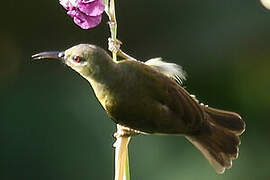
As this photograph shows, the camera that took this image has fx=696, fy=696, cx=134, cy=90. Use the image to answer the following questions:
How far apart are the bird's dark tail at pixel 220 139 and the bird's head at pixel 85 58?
19cm

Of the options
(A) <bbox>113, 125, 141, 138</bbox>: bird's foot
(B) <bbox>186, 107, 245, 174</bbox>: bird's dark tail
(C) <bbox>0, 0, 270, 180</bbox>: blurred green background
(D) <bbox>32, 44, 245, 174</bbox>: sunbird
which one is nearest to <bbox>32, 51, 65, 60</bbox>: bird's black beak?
(D) <bbox>32, 44, 245, 174</bbox>: sunbird

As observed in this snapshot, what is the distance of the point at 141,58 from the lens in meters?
2.76

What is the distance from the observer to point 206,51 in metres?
2.72

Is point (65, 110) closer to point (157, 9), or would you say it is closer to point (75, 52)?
point (157, 9)

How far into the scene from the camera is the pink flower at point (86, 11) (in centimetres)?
100

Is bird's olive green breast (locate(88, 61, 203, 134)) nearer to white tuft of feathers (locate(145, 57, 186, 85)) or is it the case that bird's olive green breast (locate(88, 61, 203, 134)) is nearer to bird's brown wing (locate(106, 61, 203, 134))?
bird's brown wing (locate(106, 61, 203, 134))

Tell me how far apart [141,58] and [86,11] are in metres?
1.75

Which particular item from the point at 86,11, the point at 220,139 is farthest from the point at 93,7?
the point at 220,139

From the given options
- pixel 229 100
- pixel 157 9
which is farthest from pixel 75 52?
pixel 157 9

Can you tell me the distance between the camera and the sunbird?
99cm

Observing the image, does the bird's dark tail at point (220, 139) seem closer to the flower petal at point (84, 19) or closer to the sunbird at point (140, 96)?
the sunbird at point (140, 96)

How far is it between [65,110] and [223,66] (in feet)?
2.10

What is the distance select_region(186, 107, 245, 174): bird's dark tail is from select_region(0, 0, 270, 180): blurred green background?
131 centimetres

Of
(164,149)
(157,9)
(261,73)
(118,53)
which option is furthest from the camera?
(157,9)
